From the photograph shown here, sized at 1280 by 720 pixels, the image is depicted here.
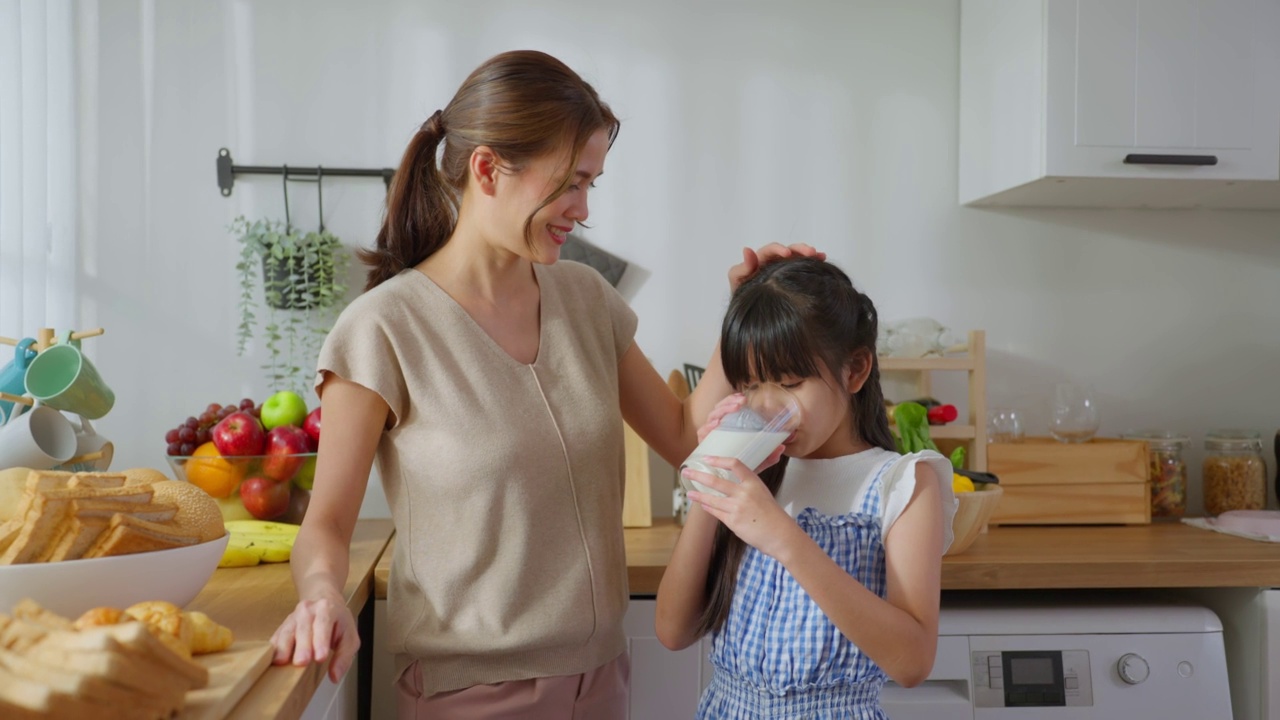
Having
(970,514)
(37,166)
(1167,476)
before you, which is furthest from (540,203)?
(1167,476)

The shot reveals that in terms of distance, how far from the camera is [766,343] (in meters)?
1.15

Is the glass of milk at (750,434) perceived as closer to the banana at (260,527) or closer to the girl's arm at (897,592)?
the girl's arm at (897,592)

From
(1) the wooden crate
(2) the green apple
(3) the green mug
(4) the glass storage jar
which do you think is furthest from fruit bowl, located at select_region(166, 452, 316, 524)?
(4) the glass storage jar

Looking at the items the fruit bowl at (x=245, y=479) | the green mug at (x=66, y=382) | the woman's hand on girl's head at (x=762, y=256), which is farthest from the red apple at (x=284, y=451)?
the woman's hand on girl's head at (x=762, y=256)

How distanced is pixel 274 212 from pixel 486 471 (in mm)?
1166

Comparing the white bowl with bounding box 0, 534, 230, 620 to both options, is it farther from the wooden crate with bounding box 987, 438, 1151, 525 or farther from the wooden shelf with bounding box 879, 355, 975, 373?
the wooden crate with bounding box 987, 438, 1151, 525

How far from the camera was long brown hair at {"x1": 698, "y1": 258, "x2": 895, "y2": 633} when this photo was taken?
3.76 ft

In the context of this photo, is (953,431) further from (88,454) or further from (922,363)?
(88,454)

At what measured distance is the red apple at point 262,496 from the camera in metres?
1.73

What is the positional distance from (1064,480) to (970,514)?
476 millimetres

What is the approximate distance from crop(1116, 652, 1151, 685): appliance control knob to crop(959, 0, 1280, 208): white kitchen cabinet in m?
0.86

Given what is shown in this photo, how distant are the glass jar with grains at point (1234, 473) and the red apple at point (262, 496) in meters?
1.87

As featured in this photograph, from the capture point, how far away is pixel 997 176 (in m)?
2.13

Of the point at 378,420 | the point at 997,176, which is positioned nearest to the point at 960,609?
the point at 997,176
